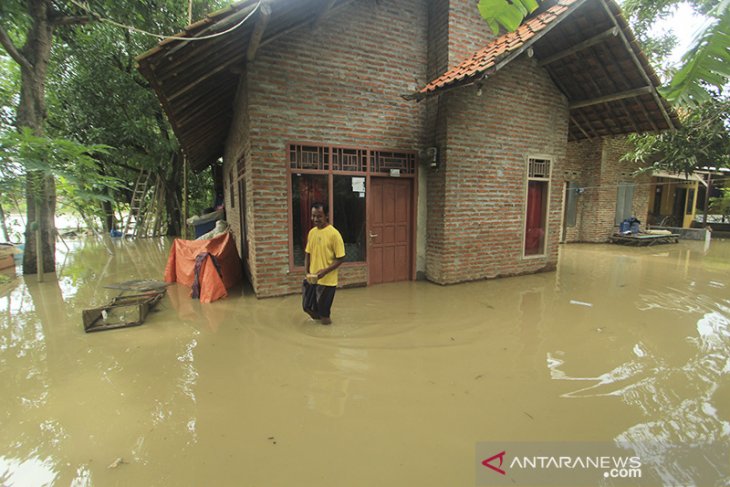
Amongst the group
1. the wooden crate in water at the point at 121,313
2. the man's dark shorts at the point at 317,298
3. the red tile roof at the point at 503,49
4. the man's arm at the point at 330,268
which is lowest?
the wooden crate in water at the point at 121,313

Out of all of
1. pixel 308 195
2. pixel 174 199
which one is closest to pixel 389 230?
pixel 308 195

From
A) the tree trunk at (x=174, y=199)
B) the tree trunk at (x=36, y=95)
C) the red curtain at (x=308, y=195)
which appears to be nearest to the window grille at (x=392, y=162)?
the red curtain at (x=308, y=195)

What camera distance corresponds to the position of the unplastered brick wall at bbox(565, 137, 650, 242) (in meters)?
Result: 12.9

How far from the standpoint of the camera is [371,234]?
6.41m

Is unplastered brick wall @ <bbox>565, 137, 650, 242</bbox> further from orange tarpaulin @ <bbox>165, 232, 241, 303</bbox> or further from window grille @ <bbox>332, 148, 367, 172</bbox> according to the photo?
orange tarpaulin @ <bbox>165, 232, 241, 303</bbox>

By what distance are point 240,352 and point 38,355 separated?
7.31 feet

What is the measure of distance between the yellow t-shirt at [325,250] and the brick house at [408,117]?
1522 mm

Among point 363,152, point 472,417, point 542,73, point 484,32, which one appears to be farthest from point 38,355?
point 542,73

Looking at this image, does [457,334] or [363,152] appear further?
[363,152]

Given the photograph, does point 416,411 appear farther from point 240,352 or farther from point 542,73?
point 542,73

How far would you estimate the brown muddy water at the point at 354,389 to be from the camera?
2.15 m

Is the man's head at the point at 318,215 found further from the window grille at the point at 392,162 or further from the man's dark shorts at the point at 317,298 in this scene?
the window grille at the point at 392,162

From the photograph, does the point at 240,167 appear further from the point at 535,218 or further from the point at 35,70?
the point at 535,218

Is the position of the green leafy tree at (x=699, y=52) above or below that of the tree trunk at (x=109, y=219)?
Result: above
